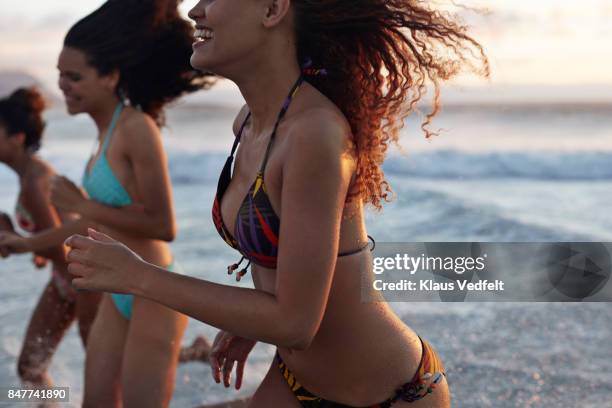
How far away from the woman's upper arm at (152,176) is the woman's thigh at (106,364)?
42 cm

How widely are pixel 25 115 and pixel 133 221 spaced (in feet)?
8.70

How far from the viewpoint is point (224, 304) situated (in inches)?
71.1

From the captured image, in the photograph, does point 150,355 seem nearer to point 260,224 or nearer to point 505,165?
point 260,224

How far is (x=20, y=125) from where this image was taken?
575cm

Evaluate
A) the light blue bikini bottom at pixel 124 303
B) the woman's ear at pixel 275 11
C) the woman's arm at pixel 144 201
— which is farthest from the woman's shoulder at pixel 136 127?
the woman's ear at pixel 275 11

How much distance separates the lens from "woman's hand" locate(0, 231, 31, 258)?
423 centimetres

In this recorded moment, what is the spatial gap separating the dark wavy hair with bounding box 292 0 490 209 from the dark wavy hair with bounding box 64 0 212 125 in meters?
2.08

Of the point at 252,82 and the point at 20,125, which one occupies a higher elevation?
the point at 252,82

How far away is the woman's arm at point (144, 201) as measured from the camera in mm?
3636

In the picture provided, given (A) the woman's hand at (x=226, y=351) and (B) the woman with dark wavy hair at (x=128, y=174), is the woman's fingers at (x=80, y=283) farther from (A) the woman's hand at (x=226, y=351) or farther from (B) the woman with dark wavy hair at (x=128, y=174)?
(B) the woman with dark wavy hair at (x=128, y=174)

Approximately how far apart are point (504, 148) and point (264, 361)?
12.8m

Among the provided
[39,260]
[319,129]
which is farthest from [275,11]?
[39,260]

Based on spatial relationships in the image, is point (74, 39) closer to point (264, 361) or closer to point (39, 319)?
point (39, 319)

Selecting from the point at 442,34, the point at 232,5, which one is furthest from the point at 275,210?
the point at 442,34
